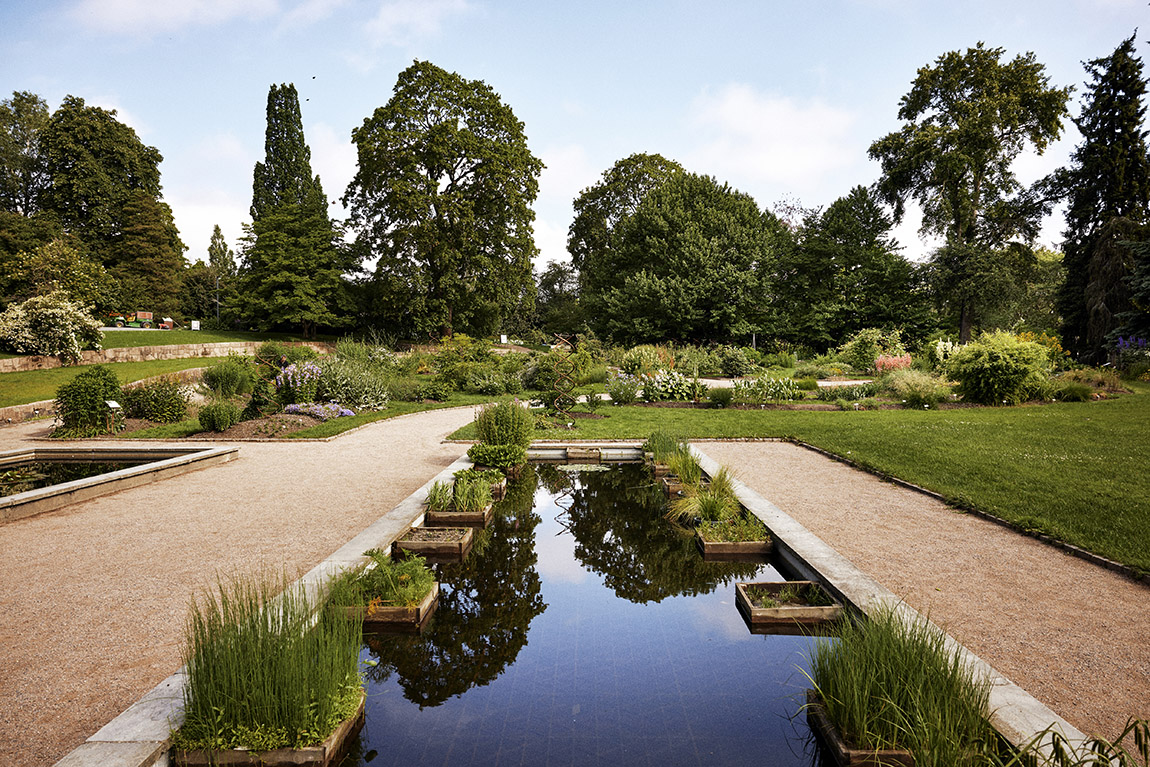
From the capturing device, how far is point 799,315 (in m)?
30.2

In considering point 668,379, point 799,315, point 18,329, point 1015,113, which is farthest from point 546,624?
point 1015,113

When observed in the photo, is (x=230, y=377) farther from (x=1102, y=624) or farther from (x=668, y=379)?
(x=1102, y=624)

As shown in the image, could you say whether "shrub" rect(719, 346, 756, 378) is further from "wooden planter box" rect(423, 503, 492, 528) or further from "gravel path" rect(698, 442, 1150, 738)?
"wooden planter box" rect(423, 503, 492, 528)

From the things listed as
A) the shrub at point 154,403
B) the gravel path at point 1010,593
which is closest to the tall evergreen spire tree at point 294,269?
the shrub at point 154,403

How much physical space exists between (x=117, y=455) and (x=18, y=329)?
41.2 feet

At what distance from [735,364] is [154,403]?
60.2 ft

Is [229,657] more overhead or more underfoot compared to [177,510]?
more overhead

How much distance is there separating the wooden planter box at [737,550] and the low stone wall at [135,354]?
15.9 metres

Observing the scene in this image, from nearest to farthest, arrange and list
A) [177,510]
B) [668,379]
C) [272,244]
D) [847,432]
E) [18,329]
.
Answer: [177,510]
[847,432]
[668,379]
[18,329]
[272,244]

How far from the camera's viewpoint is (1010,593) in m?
3.73

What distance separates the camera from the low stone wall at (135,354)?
1591 cm

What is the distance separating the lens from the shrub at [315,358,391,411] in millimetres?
12961

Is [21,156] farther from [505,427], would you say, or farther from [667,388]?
[505,427]

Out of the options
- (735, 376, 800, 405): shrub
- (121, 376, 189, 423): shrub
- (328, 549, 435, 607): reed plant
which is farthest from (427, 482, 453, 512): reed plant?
(735, 376, 800, 405): shrub
